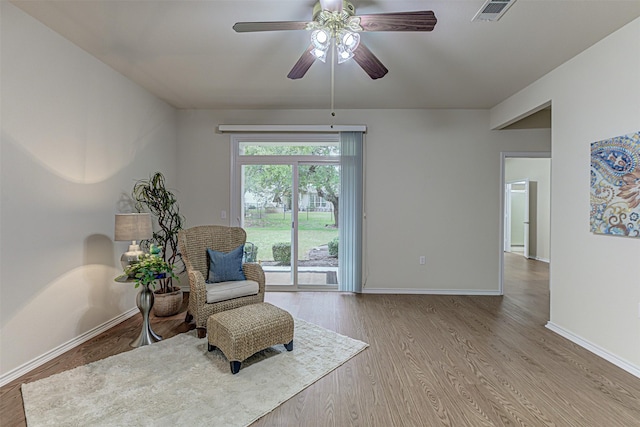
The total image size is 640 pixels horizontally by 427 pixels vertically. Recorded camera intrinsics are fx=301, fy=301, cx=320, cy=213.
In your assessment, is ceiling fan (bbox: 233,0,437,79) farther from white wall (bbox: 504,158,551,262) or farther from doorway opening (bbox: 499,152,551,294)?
white wall (bbox: 504,158,551,262)

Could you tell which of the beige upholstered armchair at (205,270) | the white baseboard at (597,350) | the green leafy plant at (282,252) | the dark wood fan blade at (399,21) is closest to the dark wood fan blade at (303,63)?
the dark wood fan blade at (399,21)

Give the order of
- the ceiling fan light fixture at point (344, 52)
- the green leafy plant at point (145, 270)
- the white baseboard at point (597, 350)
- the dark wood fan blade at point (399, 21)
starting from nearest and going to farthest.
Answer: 1. the dark wood fan blade at point (399, 21)
2. the ceiling fan light fixture at point (344, 52)
3. the white baseboard at point (597, 350)
4. the green leafy plant at point (145, 270)

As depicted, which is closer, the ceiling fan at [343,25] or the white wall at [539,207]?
the ceiling fan at [343,25]

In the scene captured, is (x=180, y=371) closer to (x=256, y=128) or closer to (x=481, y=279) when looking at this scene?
(x=256, y=128)

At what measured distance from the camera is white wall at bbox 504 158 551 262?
7.02m

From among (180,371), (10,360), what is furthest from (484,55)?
(10,360)

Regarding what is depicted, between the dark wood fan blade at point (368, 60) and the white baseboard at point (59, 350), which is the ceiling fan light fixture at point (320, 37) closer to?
the dark wood fan blade at point (368, 60)

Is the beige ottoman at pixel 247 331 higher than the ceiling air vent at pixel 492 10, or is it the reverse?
the ceiling air vent at pixel 492 10

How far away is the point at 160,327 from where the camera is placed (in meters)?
3.17

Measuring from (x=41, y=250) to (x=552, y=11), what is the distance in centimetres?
426

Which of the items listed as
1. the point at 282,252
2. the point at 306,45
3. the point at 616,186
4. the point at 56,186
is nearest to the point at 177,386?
the point at 56,186

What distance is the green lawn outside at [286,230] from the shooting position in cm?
454

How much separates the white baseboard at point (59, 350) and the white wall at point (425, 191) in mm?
2362

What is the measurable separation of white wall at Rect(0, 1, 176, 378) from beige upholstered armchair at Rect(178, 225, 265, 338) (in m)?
0.82
